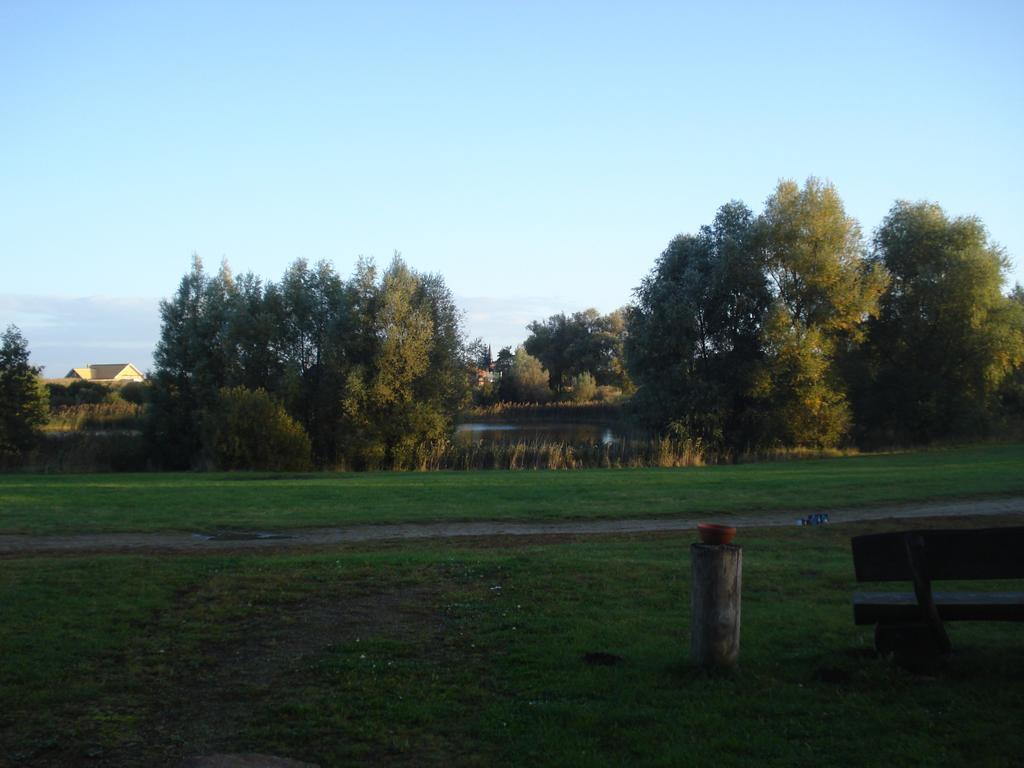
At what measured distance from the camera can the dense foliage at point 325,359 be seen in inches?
1547

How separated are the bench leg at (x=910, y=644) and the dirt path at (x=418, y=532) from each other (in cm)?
840

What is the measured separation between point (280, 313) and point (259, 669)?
37.5m

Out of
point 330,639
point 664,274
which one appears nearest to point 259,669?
point 330,639

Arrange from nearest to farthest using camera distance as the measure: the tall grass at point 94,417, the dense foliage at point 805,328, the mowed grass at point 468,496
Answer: the mowed grass at point 468,496 < the dense foliage at point 805,328 < the tall grass at point 94,417

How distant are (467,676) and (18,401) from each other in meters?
37.3

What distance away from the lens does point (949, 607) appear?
5.99m

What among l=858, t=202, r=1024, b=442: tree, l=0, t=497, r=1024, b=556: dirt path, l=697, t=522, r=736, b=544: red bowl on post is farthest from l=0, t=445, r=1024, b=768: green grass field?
l=858, t=202, r=1024, b=442: tree

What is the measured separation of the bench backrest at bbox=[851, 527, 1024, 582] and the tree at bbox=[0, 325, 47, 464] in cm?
3620

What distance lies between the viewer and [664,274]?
145 feet

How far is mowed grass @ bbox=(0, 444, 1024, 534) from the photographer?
52.5 ft

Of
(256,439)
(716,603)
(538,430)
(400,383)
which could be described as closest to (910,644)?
(716,603)

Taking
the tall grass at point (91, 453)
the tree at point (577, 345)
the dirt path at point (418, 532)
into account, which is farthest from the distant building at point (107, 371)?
the dirt path at point (418, 532)

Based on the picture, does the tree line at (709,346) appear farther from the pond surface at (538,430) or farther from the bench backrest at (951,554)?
the bench backrest at (951,554)

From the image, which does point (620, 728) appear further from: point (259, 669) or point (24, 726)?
point (24, 726)
